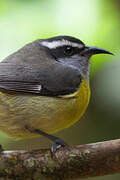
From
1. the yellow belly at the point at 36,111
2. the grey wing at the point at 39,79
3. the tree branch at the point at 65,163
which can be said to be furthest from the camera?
the grey wing at the point at 39,79

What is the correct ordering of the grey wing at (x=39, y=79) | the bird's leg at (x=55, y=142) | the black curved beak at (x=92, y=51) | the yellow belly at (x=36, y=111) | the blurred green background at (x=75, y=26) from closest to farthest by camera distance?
the bird's leg at (x=55, y=142), the yellow belly at (x=36, y=111), the grey wing at (x=39, y=79), the black curved beak at (x=92, y=51), the blurred green background at (x=75, y=26)

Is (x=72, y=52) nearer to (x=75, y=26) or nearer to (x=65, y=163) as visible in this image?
(x=75, y=26)

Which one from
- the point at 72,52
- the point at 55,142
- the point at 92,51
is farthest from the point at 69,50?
the point at 55,142

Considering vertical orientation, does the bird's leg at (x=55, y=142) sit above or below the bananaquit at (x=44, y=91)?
below

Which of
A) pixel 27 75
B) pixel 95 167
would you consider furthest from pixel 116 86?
pixel 95 167

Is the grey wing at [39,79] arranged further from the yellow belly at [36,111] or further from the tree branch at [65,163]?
the tree branch at [65,163]

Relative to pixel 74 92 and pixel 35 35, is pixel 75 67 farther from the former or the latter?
pixel 35 35

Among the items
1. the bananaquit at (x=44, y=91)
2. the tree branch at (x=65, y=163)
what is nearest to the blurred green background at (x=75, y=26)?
the bananaquit at (x=44, y=91)

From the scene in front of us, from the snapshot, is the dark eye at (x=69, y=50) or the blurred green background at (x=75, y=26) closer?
the dark eye at (x=69, y=50)
